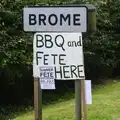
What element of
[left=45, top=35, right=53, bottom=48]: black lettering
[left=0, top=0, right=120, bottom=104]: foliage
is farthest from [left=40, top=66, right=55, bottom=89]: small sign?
[left=0, top=0, right=120, bottom=104]: foliage

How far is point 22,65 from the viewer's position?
43.3ft

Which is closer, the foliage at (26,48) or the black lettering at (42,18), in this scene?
the black lettering at (42,18)

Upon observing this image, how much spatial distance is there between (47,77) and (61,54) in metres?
0.38

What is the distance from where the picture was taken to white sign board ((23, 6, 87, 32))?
5.98 m

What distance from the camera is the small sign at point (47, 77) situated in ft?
19.6

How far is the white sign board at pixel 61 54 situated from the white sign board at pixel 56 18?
90mm

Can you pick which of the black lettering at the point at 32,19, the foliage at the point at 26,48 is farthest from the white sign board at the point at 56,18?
the foliage at the point at 26,48

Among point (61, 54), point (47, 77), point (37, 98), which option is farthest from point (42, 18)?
point (37, 98)

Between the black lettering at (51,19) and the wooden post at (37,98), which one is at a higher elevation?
the black lettering at (51,19)

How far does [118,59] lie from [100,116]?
33.1 ft

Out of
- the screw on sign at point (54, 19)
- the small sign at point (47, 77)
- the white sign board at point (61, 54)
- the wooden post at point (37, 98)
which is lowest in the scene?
the wooden post at point (37, 98)

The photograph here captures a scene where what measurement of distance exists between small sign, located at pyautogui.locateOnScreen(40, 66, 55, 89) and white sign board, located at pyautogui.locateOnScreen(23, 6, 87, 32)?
0.55 meters

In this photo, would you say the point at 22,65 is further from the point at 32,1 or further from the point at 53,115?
the point at 53,115

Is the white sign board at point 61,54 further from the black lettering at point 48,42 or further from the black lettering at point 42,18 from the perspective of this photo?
the black lettering at point 42,18
